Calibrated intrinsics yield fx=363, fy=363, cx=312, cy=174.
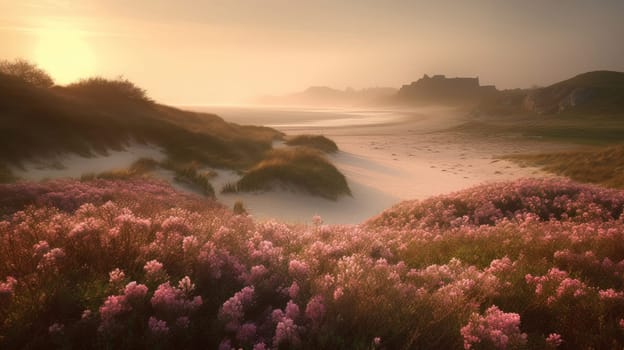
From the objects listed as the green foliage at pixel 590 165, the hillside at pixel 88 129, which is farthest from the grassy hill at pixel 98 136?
the green foliage at pixel 590 165

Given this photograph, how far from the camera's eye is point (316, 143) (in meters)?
34.7

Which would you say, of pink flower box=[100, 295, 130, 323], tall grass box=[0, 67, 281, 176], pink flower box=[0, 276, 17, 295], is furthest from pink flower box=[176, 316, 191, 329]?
tall grass box=[0, 67, 281, 176]

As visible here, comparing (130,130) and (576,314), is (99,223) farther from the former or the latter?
(130,130)

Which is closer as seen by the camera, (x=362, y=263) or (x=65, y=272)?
(x=65, y=272)

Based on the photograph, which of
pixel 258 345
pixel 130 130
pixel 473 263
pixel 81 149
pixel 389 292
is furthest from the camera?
pixel 130 130

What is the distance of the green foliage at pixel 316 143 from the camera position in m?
33.9

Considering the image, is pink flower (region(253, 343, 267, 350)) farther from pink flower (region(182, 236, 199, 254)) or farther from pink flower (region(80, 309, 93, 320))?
pink flower (region(182, 236, 199, 254))

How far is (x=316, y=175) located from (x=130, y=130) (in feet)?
37.1

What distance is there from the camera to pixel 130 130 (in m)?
21.0

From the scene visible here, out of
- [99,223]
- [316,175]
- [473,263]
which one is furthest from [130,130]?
[473,263]

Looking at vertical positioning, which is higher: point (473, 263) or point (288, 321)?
point (288, 321)

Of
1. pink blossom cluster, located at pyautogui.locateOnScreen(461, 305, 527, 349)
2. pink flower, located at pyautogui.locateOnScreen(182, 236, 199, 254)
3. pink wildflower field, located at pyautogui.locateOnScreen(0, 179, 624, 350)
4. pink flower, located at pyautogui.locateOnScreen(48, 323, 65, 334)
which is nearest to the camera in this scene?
pink flower, located at pyautogui.locateOnScreen(48, 323, 65, 334)

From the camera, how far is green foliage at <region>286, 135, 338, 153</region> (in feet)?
111

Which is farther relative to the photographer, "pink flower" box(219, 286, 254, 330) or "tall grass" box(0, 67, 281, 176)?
"tall grass" box(0, 67, 281, 176)
